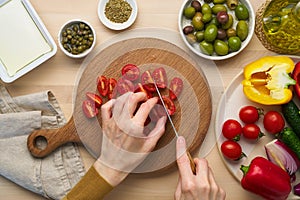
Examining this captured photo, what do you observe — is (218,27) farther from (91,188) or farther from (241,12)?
(91,188)

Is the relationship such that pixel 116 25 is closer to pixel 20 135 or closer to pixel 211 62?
pixel 211 62

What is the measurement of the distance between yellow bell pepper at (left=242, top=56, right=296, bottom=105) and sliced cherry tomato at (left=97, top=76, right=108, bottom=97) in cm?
43

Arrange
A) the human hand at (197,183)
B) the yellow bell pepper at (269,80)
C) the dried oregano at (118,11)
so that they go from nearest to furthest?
the human hand at (197,183) → the yellow bell pepper at (269,80) → the dried oregano at (118,11)

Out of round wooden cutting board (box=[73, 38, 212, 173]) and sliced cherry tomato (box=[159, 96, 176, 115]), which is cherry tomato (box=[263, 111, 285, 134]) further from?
sliced cherry tomato (box=[159, 96, 176, 115])

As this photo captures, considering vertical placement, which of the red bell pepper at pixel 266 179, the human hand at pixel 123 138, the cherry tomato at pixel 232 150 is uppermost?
the human hand at pixel 123 138

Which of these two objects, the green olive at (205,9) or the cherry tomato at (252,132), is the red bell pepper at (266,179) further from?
the green olive at (205,9)

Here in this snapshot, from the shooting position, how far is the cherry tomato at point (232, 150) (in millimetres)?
1624

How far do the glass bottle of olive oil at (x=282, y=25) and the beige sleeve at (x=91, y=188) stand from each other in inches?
26.7

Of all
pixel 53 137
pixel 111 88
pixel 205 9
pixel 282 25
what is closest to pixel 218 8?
pixel 205 9

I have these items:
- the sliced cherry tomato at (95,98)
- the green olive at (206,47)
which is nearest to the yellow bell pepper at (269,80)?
the green olive at (206,47)

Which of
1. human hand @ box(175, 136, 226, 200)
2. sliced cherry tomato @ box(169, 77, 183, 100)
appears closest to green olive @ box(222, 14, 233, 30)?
sliced cherry tomato @ box(169, 77, 183, 100)

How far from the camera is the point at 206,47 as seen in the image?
1652 mm

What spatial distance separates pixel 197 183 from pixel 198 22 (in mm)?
506

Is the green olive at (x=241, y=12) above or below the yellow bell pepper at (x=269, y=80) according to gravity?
above
